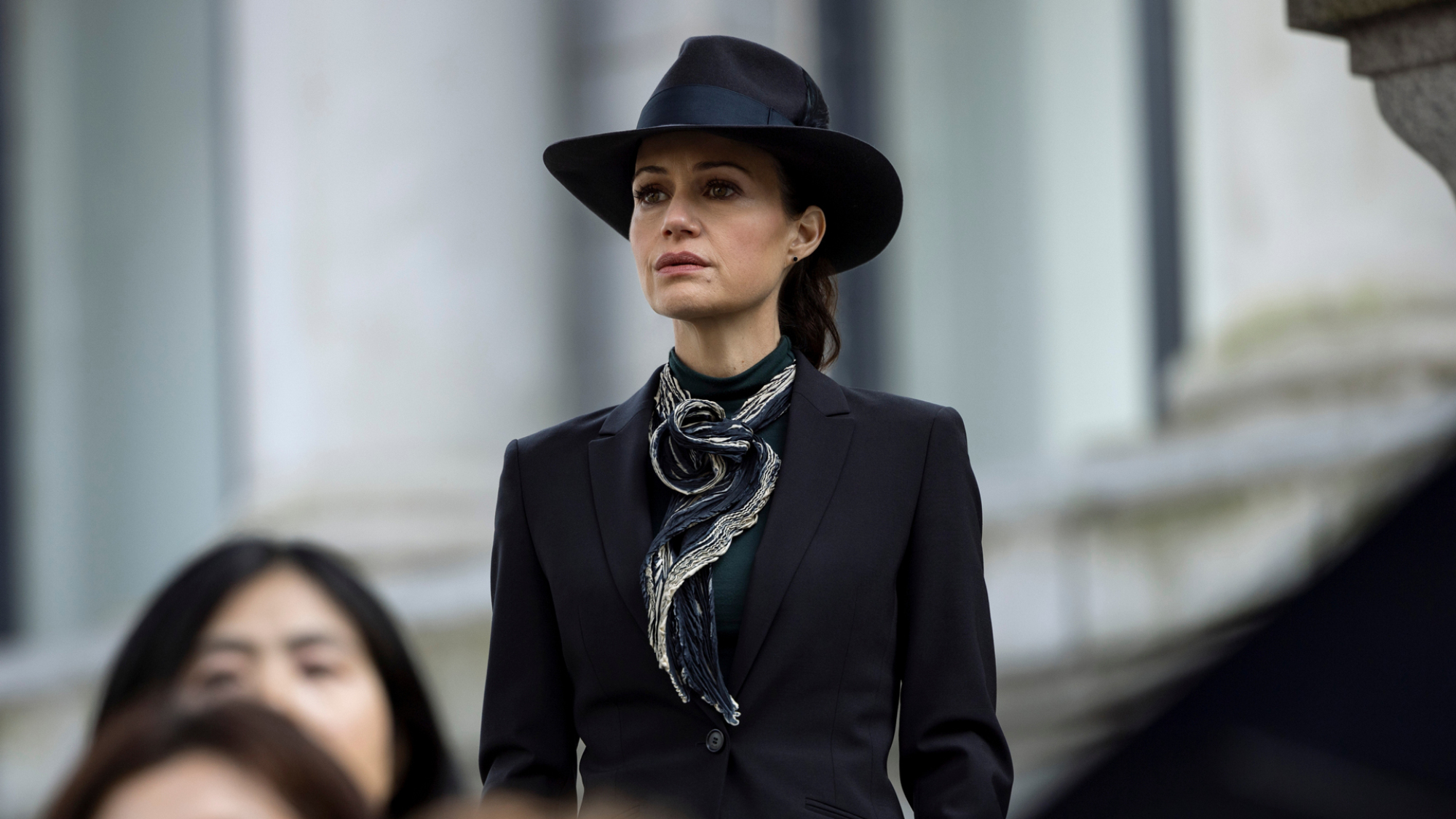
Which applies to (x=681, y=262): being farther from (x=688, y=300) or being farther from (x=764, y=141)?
(x=764, y=141)

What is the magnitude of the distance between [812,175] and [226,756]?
1464 millimetres

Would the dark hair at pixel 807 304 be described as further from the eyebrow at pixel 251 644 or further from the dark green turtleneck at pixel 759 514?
the eyebrow at pixel 251 644

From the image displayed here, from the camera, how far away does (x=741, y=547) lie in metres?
2.37

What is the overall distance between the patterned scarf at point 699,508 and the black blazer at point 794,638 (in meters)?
0.03

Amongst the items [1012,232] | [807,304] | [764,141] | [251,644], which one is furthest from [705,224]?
[1012,232]

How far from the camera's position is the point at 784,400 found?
8.14 feet

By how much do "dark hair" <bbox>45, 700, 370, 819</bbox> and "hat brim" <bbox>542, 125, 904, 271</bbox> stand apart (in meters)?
1.27

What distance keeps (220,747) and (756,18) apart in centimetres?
663

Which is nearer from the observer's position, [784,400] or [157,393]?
[784,400]

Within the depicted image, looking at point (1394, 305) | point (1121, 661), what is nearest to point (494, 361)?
point (1121, 661)

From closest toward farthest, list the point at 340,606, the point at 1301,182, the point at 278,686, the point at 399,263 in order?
the point at 278,686 < the point at 340,606 < the point at 399,263 < the point at 1301,182

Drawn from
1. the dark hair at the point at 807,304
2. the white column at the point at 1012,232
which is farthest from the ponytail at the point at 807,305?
the white column at the point at 1012,232

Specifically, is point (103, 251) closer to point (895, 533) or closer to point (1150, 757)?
point (1150, 757)

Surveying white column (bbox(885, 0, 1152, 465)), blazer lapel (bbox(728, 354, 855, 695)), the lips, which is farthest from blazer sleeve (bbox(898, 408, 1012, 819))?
white column (bbox(885, 0, 1152, 465))
